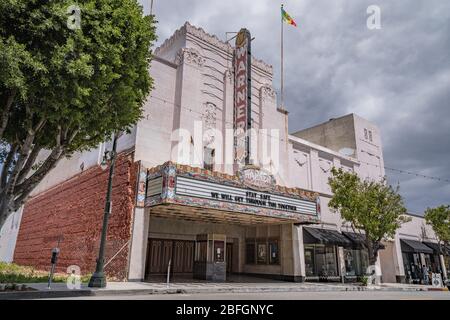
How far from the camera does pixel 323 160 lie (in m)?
29.1

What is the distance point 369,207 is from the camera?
925 inches

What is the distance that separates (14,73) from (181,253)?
16003 mm

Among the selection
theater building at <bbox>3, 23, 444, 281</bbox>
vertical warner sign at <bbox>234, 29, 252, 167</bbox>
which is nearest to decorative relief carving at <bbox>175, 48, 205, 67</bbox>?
theater building at <bbox>3, 23, 444, 281</bbox>

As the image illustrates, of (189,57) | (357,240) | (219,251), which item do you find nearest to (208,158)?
(219,251)

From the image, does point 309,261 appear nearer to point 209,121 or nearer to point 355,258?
point 355,258

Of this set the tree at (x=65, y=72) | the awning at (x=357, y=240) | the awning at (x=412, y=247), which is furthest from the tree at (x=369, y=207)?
the tree at (x=65, y=72)

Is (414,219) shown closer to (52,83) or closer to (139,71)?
(139,71)

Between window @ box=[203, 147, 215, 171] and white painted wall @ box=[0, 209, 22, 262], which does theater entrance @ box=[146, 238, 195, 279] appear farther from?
white painted wall @ box=[0, 209, 22, 262]

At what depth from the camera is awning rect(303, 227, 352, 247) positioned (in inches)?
912

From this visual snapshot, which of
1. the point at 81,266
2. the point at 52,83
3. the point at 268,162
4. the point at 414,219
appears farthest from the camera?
the point at 414,219

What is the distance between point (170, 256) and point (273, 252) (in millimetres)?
7016

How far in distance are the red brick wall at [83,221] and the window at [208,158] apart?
14.5ft

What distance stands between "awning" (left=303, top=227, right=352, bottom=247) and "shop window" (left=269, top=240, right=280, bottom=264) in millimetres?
2050

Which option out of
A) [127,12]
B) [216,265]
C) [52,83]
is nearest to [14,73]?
[52,83]
